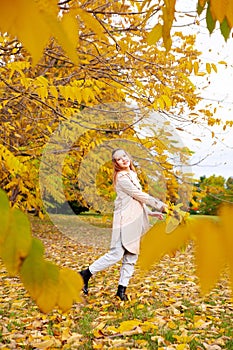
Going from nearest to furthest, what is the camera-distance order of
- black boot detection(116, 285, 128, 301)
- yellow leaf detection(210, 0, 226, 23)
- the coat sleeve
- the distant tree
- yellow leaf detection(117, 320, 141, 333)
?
the distant tree, yellow leaf detection(210, 0, 226, 23), yellow leaf detection(117, 320, 141, 333), the coat sleeve, black boot detection(116, 285, 128, 301)

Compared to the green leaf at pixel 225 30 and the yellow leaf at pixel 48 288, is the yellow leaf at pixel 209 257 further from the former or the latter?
the green leaf at pixel 225 30

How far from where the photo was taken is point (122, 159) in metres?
4.39

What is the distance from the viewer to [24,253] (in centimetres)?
65

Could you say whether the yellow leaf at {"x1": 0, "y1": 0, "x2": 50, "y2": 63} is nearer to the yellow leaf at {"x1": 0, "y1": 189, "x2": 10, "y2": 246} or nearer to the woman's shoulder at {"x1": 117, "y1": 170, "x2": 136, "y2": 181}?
the yellow leaf at {"x1": 0, "y1": 189, "x2": 10, "y2": 246}

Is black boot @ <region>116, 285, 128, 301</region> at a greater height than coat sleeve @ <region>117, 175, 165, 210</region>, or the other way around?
coat sleeve @ <region>117, 175, 165, 210</region>

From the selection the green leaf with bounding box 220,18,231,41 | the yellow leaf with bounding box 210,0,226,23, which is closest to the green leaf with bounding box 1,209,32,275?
the yellow leaf with bounding box 210,0,226,23

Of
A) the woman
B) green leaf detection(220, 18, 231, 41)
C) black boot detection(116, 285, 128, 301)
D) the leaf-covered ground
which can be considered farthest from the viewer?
black boot detection(116, 285, 128, 301)

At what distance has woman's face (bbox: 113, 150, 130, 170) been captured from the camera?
4.37 meters

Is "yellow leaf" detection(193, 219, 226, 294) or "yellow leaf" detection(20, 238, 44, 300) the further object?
"yellow leaf" detection(20, 238, 44, 300)

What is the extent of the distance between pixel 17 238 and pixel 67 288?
0.12m

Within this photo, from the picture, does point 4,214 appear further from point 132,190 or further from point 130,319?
point 132,190

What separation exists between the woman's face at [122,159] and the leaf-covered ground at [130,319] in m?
1.24

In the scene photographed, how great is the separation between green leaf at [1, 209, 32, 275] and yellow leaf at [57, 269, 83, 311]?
9 cm

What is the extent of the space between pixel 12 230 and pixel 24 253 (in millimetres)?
36
